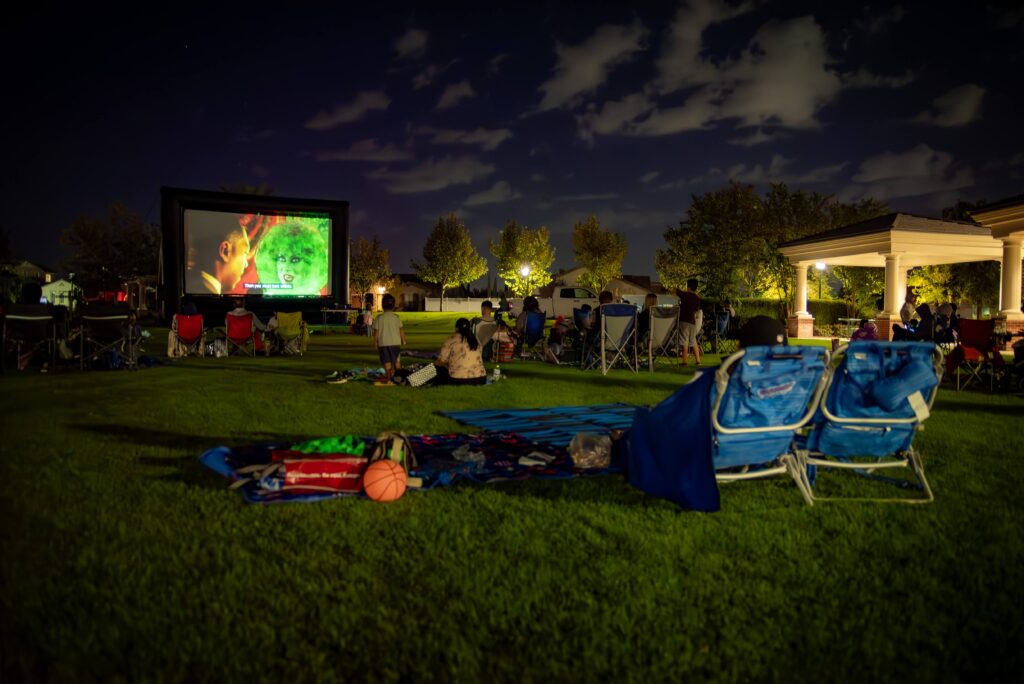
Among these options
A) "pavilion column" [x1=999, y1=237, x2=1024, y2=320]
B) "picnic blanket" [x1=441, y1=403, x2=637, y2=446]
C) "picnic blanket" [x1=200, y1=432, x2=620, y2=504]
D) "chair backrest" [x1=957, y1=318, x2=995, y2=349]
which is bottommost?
"picnic blanket" [x1=441, y1=403, x2=637, y2=446]

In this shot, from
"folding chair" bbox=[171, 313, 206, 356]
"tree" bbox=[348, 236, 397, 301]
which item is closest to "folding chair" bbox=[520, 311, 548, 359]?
"folding chair" bbox=[171, 313, 206, 356]

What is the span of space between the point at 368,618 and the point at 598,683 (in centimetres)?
90

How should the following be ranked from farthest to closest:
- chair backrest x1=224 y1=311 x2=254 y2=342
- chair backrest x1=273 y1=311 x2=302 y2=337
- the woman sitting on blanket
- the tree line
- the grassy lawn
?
1. the tree line
2. chair backrest x1=273 y1=311 x2=302 y2=337
3. chair backrest x1=224 y1=311 x2=254 y2=342
4. the woman sitting on blanket
5. the grassy lawn

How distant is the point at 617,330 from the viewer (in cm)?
1210

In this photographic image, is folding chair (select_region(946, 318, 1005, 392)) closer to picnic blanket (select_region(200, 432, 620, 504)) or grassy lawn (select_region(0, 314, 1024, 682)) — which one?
grassy lawn (select_region(0, 314, 1024, 682))

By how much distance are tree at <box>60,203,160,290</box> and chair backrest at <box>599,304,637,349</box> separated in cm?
5106

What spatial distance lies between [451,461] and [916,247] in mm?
21016

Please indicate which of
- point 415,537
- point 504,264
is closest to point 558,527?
point 415,537

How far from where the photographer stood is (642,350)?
13.1 meters

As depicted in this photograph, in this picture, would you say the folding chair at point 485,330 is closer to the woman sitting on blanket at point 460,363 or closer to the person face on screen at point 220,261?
the woman sitting on blanket at point 460,363

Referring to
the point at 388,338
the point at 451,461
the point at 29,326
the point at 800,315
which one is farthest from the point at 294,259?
the point at 451,461

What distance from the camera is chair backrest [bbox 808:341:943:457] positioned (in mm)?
4090

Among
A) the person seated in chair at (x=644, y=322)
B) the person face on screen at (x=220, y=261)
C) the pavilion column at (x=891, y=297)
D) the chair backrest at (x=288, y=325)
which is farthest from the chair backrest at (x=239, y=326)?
the pavilion column at (x=891, y=297)

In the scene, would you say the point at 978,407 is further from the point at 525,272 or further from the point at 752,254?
the point at 525,272
